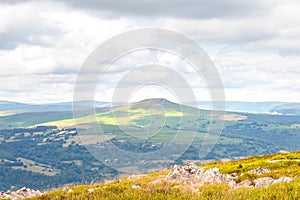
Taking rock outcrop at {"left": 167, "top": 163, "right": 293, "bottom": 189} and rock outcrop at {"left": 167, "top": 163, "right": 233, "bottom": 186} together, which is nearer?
rock outcrop at {"left": 167, "top": 163, "right": 293, "bottom": 189}

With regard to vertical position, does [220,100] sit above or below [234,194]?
above

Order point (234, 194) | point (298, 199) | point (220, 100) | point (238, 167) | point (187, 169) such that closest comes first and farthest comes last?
1. point (298, 199)
2. point (234, 194)
3. point (187, 169)
4. point (238, 167)
5. point (220, 100)

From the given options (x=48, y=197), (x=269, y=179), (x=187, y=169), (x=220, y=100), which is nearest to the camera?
(x=48, y=197)

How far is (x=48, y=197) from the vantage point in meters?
17.0

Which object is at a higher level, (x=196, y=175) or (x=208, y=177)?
(x=208, y=177)

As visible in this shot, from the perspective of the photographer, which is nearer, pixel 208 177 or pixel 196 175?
pixel 208 177

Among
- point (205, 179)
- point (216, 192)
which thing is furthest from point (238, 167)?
point (216, 192)

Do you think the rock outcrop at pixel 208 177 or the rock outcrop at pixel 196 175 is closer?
the rock outcrop at pixel 208 177

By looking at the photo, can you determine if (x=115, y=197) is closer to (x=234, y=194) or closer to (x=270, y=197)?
(x=234, y=194)

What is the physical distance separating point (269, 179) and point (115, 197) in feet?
30.0

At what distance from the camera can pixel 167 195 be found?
1366 cm

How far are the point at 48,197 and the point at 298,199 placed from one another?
11.5 m

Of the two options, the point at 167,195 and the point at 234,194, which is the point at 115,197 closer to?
the point at 167,195

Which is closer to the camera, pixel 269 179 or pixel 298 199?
pixel 298 199
